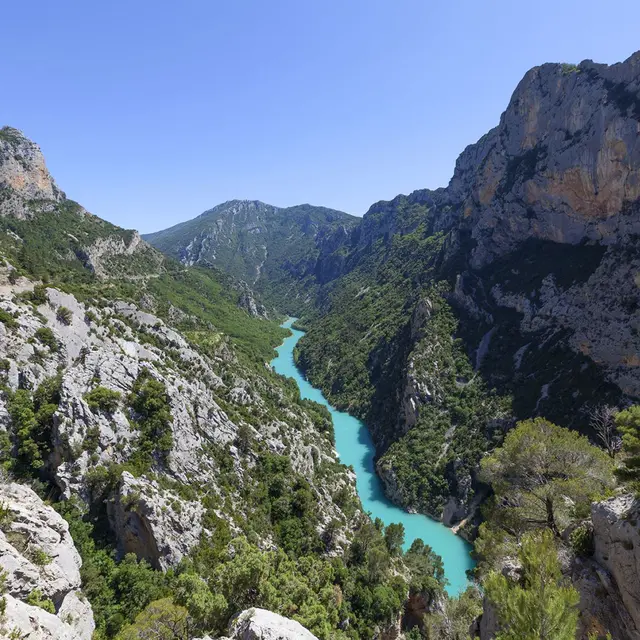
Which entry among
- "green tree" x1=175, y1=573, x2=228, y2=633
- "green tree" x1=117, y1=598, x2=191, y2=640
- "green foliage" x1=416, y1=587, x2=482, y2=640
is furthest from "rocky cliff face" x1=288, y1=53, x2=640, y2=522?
"green tree" x1=117, y1=598, x2=191, y2=640

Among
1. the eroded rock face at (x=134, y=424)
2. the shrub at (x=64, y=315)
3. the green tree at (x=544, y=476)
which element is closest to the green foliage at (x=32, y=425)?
the eroded rock face at (x=134, y=424)

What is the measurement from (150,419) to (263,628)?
1985 cm

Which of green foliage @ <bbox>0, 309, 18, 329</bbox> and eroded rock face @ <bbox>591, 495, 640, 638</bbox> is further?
green foliage @ <bbox>0, 309, 18, 329</bbox>

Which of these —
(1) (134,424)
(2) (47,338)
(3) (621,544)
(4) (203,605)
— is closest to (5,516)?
(4) (203,605)

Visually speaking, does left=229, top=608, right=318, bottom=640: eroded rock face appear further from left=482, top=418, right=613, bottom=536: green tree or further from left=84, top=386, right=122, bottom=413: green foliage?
left=84, top=386, right=122, bottom=413: green foliage

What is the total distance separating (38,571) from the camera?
44.7ft

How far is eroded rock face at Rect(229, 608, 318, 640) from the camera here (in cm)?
1272

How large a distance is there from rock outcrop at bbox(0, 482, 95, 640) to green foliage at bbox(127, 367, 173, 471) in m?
9.17

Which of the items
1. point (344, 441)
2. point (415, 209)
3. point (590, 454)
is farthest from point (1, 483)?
point (415, 209)

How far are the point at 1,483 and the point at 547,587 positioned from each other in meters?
23.4

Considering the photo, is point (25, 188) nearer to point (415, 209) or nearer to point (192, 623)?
point (192, 623)

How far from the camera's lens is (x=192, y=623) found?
15875mm

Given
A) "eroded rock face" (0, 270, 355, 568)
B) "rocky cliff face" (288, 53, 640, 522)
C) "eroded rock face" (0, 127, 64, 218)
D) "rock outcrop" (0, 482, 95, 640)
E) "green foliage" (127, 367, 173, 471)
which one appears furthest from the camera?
"eroded rock face" (0, 127, 64, 218)

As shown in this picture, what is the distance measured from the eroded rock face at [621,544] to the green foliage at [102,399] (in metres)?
29.6
